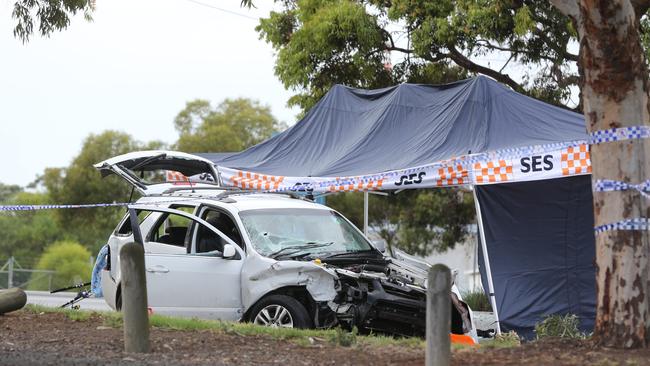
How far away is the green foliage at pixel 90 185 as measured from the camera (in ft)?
139

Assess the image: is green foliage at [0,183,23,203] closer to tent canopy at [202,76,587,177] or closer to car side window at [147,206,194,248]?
tent canopy at [202,76,587,177]

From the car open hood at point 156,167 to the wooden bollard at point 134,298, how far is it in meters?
4.75

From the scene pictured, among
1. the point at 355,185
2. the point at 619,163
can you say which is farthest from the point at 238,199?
the point at 619,163

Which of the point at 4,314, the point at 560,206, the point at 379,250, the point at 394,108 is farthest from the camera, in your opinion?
the point at 394,108

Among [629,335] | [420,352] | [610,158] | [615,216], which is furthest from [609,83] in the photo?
[420,352]

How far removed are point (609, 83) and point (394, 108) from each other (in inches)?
311

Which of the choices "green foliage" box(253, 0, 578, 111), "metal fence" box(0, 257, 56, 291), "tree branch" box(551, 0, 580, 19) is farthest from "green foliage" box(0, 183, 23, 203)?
"tree branch" box(551, 0, 580, 19)

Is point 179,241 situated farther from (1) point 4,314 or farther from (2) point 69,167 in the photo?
(2) point 69,167

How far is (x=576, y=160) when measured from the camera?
38.2 ft

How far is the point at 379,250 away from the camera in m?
11.2

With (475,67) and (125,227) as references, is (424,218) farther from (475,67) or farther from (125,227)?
(125,227)

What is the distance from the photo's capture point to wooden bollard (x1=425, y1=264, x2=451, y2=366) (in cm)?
650

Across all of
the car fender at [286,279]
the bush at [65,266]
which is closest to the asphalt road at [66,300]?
the bush at [65,266]

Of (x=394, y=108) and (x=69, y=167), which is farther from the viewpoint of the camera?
(x=69, y=167)
